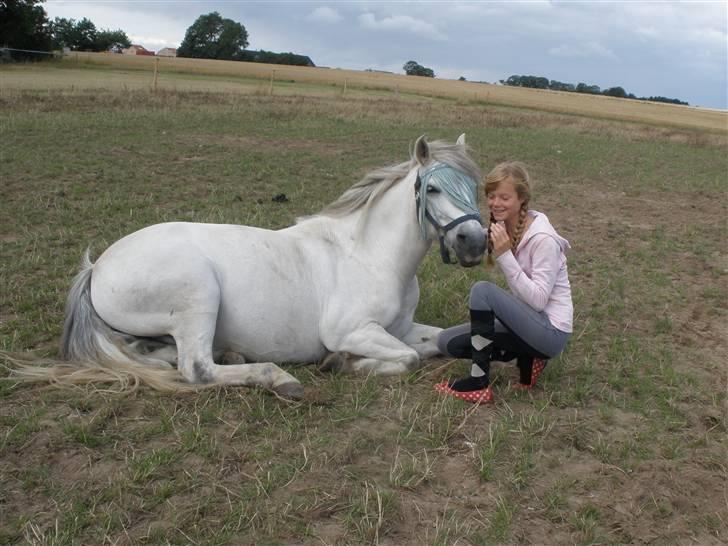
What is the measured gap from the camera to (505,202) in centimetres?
411

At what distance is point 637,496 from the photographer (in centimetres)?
324

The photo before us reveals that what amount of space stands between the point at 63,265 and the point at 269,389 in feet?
Result: 11.2

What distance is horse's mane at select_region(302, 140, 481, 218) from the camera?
14.0ft

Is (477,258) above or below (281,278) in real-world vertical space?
above

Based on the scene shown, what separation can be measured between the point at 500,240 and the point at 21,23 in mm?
48698

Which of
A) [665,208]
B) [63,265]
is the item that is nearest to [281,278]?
[63,265]

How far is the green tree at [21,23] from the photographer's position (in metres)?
42.9

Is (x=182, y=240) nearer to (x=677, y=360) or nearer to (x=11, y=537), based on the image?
(x=11, y=537)

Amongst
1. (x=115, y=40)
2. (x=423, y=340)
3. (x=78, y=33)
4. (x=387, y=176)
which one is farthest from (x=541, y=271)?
(x=115, y=40)

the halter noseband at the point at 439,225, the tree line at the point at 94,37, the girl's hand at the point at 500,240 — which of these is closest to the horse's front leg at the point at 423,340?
the halter noseband at the point at 439,225

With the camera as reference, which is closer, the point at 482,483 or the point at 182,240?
the point at 482,483

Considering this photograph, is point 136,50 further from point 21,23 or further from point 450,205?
point 450,205

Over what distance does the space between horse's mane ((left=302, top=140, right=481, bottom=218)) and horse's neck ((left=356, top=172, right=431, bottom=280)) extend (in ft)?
0.20

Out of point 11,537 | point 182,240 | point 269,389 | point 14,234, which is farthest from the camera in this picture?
point 14,234
